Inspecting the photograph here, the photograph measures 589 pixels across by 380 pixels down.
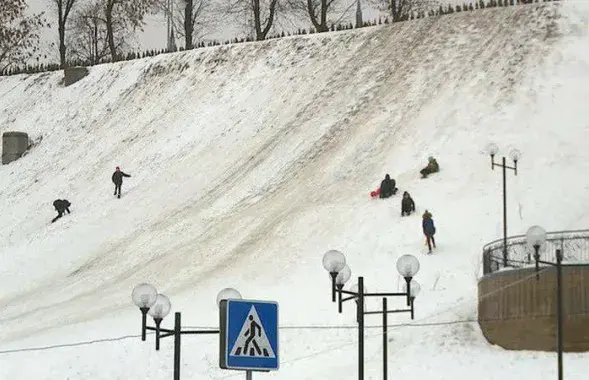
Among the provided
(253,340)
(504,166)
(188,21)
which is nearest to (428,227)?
(504,166)

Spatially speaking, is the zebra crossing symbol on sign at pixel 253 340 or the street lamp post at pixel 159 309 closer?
the zebra crossing symbol on sign at pixel 253 340

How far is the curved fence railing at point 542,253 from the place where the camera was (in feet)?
85.7

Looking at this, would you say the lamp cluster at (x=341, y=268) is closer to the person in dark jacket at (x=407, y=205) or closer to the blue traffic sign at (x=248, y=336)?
the blue traffic sign at (x=248, y=336)

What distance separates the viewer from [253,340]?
34.3 feet

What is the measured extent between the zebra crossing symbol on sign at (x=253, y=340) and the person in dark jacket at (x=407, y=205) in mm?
27156

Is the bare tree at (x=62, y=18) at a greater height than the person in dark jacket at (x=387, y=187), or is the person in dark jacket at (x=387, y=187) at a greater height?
the bare tree at (x=62, y=18)

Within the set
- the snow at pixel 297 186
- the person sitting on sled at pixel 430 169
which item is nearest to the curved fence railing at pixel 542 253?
the snow at pixel 297 186

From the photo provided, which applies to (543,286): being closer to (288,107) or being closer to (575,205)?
(575,205)

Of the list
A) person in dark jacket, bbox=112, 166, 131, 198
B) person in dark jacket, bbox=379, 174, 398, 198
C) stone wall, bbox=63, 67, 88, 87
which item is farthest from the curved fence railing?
stone wall, bbox=63, 67, 88, 87

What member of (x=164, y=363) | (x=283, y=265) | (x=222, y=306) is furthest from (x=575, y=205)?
(x=222, y=306)

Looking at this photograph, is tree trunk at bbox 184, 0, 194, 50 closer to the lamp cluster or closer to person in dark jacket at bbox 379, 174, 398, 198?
person in dark jacket at bbox 379, 174, 398, 198

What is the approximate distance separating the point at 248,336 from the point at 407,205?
27.3m

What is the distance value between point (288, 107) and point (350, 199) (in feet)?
43.6

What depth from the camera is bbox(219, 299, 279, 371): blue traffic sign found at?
10344 millimetres
